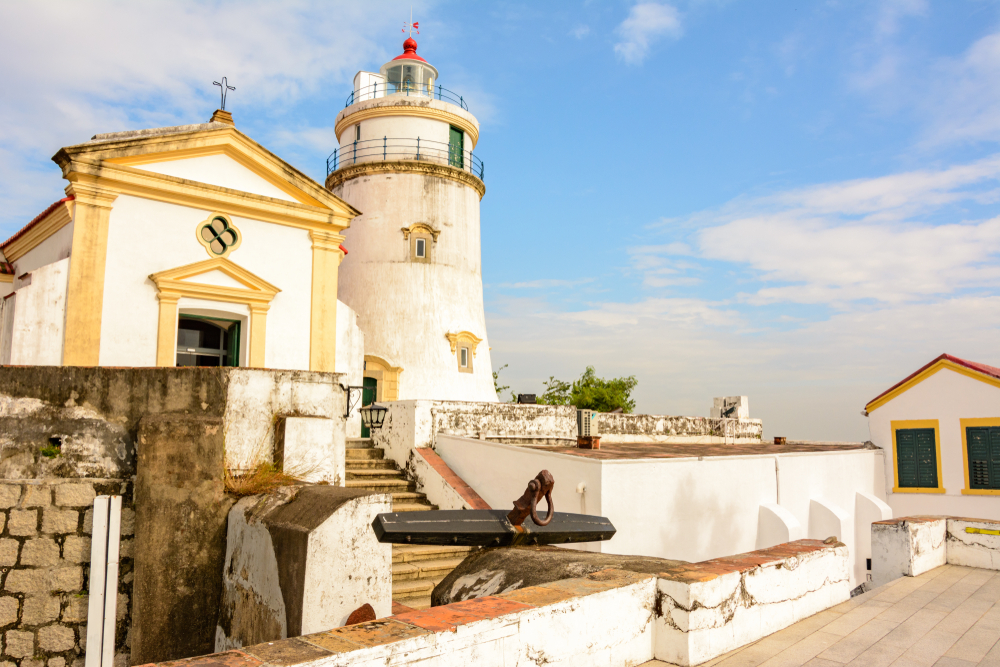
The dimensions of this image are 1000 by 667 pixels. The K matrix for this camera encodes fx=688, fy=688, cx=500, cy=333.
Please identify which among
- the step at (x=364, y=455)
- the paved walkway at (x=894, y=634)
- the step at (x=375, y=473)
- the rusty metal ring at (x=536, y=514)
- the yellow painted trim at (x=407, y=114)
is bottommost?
the paved walkway at (x=894, y=634)

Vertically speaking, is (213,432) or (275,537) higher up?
(213,432)

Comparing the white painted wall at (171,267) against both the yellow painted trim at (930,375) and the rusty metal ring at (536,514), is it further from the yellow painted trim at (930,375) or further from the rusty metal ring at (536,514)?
the yellow painted trim at (930,375)

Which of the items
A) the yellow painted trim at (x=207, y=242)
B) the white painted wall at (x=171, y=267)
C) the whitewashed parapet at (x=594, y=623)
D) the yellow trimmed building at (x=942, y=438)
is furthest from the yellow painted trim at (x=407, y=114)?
the whitewashed parapet at (x=594, y=623)

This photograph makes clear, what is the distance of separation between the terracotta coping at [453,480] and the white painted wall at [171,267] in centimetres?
314

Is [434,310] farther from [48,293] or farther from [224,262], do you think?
[48,293]

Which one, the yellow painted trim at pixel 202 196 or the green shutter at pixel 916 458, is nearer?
the yellow painted trim at pixel 202 196

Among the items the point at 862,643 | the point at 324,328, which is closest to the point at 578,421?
the point at 324,328

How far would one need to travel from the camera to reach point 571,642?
11.4ft

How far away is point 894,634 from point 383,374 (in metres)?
15.9

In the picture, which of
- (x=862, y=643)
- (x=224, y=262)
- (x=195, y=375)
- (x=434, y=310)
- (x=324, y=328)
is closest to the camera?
(x=862, y=643)

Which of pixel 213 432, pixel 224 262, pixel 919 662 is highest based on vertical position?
pixel 224 262

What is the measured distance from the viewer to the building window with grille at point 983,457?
1466 centimetres

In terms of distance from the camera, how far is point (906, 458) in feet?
53.9

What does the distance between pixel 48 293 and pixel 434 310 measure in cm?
1030
